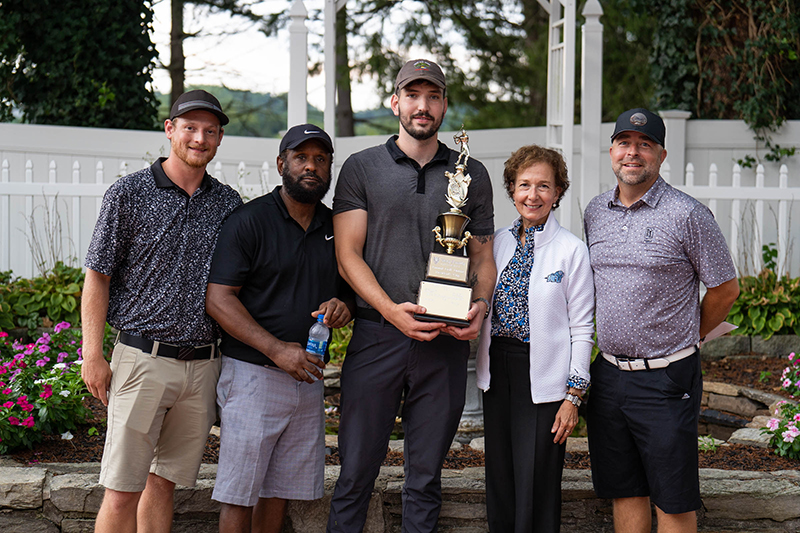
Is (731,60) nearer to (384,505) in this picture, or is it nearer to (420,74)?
(420,74)

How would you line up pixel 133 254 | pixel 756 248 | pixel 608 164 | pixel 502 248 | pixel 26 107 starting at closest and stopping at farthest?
1. pixel 133 254
2. pixel 502 248
3. pixel 756 248
4. pixel 608 164
5. pixel 26 107

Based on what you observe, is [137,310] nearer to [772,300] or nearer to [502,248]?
[502,248]

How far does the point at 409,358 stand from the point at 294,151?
3.08ft

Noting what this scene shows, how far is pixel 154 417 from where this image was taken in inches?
118

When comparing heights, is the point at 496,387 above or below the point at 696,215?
below

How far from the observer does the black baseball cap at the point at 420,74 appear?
309 cm

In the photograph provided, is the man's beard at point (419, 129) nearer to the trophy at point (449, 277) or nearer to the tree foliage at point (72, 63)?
the trophy at point (449, 277)

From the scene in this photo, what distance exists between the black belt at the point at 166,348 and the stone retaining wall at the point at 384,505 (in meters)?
0.85

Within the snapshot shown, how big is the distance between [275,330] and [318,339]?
0.18 meters

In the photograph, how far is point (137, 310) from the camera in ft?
9.79

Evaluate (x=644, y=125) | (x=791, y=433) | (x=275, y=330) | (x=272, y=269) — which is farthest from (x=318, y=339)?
(x=791, y=433)

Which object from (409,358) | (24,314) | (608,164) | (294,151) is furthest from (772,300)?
(24,314)

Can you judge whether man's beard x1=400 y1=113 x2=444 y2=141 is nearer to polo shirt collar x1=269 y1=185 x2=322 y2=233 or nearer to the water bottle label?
polo shirt collar x1=269 y1=185 x2=322 y2=233

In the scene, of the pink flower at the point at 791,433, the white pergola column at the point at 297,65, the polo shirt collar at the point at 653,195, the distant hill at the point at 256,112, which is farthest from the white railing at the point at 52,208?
the distant hill at the point at 256,112
